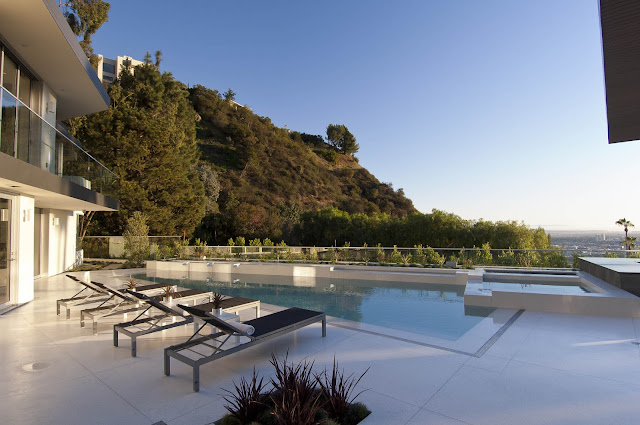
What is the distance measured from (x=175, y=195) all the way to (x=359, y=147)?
144 ft

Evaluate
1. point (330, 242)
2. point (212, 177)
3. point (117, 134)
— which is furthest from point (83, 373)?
point (212, 177)

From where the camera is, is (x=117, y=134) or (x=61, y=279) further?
(x=117, y=134)

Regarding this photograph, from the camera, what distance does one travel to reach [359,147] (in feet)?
212

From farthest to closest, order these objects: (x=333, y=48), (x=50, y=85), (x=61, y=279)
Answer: (x=333, y=48), (x=61, y=279), (x=50, y=85)

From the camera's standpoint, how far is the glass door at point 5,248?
289 inches

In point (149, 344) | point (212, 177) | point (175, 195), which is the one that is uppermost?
point (212, 177)

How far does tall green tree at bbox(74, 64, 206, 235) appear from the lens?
22688 millimetres

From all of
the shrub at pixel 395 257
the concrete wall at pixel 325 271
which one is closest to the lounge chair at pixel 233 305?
the concrete wall at pixel 325 271

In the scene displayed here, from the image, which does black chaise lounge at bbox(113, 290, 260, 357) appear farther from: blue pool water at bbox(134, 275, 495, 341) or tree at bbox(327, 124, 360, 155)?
tree at bbox(327, 124, 360, 155)

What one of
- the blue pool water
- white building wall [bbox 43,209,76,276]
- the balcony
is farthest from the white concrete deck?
white building wall [bbox 43,209,76,276]

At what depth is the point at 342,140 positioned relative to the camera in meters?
64.4

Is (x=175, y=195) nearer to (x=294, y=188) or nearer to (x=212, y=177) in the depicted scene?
(x=212, y=177)

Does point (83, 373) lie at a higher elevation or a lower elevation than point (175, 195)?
lower

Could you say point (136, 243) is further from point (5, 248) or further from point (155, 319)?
point (155, 319)
